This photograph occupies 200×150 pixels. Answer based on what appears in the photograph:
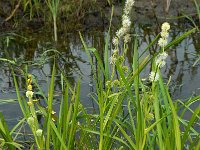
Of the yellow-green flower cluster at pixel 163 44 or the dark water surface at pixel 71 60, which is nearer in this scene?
the yellow-green flower cluster at pixel 163 44

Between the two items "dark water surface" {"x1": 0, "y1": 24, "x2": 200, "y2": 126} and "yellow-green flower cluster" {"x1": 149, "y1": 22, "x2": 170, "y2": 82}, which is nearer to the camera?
"yellow-green flower cluster" {"x1": 149, "y1": 22, "x2": 170, "y2": 82}

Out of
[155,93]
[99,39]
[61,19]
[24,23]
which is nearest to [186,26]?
[99,39]

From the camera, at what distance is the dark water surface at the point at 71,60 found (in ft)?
12.6

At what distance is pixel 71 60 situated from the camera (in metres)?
4.75

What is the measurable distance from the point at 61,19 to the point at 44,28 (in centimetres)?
25

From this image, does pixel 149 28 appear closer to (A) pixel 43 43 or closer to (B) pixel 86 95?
(A) pixel 43 43

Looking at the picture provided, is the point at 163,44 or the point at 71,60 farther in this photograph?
the point at 71,60

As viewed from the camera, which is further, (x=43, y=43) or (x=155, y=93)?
(x=43, y=43)

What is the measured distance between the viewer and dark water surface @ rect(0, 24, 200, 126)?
3850 millimetres

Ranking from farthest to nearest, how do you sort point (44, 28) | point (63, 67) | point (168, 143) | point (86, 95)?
point (44, 28) < point (63, 67) < point (86, 95) < point (168, 143)

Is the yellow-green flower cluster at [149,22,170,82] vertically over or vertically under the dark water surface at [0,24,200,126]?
over

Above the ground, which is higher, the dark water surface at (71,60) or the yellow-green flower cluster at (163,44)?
the yellow-green flower cluster at (163,44)

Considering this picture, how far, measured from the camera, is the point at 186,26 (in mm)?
5914

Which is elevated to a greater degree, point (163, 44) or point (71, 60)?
point (163, 44)
